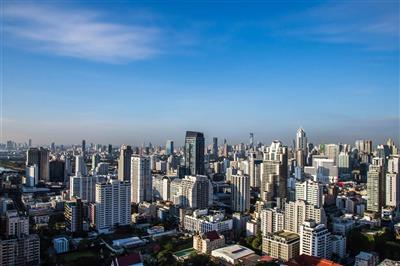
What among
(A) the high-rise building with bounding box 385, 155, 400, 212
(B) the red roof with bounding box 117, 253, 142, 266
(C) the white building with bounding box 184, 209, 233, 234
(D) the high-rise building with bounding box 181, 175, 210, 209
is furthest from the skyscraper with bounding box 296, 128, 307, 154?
(B) the red roof with bounding box 117, 253, 142, 266

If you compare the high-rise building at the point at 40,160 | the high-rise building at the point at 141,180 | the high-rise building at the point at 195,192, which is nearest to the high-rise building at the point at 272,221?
the high-rise building at the point at 195,192

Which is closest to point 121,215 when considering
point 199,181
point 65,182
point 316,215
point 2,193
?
point 199,181

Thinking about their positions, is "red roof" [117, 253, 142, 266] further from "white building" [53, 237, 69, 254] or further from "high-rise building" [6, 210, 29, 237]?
"high-rise building" [6, 210, 29, 237]

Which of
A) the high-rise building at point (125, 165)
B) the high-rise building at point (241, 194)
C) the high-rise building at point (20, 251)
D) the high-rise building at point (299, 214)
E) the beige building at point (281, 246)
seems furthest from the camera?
the high-rise building at point (125, 165)

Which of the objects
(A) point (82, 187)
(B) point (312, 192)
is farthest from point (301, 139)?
(A) point (82, 187)

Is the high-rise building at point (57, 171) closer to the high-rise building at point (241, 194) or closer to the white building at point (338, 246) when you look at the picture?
the high-rise building at point (241, 194)

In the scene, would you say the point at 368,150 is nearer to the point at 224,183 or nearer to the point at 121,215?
the point at 224,183
